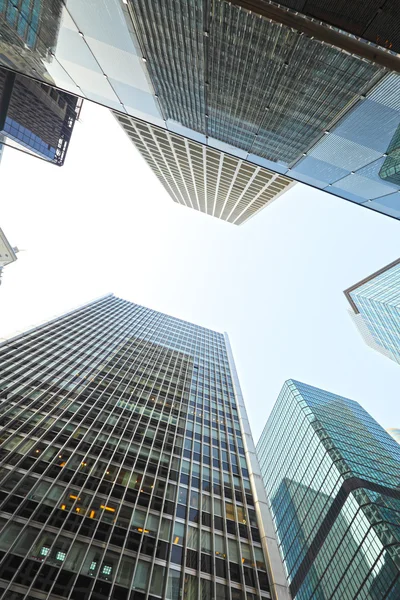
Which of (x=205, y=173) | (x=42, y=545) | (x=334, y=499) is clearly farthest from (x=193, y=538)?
(x=205, y=173)

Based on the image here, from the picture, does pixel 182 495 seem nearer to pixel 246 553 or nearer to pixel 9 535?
pixel 246 553

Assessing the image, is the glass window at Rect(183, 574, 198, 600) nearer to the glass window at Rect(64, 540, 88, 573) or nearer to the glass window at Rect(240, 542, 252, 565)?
the glass window at Rect(240, 542, 252, 565)

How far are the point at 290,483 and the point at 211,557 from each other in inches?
3493

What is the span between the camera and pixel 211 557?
2619 cm

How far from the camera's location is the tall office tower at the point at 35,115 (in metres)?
37.9

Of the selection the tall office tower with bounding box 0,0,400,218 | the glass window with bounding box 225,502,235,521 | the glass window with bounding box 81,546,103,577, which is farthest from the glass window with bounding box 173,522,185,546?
the tall office tower with bounding box 0,0,400,218

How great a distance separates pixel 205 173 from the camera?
7688 cm

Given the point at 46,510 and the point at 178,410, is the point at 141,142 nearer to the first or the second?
the point at 178,410

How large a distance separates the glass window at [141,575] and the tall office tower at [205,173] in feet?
175

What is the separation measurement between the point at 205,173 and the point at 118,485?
7224 cm

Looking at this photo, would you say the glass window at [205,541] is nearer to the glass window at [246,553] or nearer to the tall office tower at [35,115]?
the glass window at [246,553]

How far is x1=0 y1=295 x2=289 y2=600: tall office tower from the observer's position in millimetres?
22391

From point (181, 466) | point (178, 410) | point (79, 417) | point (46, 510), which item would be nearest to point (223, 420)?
point (178, 410)

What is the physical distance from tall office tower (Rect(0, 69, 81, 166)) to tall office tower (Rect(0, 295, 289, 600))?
3455cm
